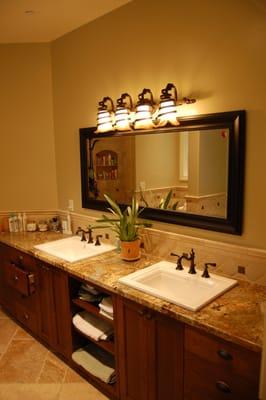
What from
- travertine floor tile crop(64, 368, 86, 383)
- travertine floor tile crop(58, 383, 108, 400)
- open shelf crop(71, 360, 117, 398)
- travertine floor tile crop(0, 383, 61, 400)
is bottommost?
travertine floor tile crop(0, 383, 61, 400)

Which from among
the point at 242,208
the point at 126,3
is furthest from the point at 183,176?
the point at 126,3

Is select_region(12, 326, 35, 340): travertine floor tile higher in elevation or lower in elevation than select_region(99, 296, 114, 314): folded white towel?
lower

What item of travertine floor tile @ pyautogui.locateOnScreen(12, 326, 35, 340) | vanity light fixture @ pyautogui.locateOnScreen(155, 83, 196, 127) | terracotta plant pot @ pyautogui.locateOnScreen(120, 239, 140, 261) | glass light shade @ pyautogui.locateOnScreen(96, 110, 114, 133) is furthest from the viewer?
travertine floor tile @ pyautogui.locateOnScreen(12, 326, 35, 340)

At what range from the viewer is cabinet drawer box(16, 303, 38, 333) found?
276cm

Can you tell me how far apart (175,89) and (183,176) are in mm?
597

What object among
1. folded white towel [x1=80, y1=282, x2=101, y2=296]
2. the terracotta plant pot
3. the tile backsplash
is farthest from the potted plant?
folded white towel [x1=80, y1=282, x2=101, y2=296]

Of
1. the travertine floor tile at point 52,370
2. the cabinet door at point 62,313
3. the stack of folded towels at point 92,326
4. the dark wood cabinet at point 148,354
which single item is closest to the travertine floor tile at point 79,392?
the travertine floor tile at point 52,370

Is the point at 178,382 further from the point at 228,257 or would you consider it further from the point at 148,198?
the point at 148,198

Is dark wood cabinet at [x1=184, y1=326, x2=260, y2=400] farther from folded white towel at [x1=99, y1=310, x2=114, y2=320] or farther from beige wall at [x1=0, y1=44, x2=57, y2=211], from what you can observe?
beige wall at [x1=0, y1=44, x2=57, y2=211]

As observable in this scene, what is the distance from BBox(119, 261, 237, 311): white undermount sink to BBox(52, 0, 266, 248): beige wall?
0.28 metres

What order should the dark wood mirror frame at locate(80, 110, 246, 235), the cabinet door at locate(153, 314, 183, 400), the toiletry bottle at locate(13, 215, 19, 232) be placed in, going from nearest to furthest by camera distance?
the cabinet door at locate(153, 314, 183, 400)
the dark wood mirror frame at locate(80, 110, 246, 235)
the toiletry bottle at locate(13, 215, 19, 232)

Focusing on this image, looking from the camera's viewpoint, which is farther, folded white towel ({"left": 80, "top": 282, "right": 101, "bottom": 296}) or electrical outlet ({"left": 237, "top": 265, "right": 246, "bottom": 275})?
folded white towel ({"left": 80, "top": 282, "right": 101, "bottom": 296})

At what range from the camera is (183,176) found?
2184 mm

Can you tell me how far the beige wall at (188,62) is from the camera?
177 centimetres
